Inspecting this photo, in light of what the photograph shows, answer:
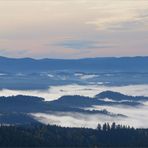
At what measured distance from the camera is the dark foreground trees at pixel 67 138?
115 m

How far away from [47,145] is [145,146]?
11.6 metres

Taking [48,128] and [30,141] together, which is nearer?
[30,141]

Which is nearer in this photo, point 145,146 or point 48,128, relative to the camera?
point 145,146

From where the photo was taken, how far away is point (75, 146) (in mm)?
116688

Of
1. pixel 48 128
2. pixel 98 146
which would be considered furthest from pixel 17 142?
pixel 48 128

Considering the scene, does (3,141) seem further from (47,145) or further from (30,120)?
(30,120)

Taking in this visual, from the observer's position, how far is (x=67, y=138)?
397 feet

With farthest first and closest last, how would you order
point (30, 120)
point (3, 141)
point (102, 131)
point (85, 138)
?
1. point (30, 120)
2. point (102, 131)
3. point (85, 138)
4. point (3, 141)

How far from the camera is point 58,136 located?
12206cm

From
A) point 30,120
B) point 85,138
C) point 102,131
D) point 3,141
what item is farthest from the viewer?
point 30,120

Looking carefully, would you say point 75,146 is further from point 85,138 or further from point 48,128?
point 48,128

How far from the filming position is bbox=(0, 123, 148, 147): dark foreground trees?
114756 mm

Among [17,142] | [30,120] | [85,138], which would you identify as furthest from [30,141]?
[30,120]

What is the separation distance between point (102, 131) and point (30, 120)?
173ft
